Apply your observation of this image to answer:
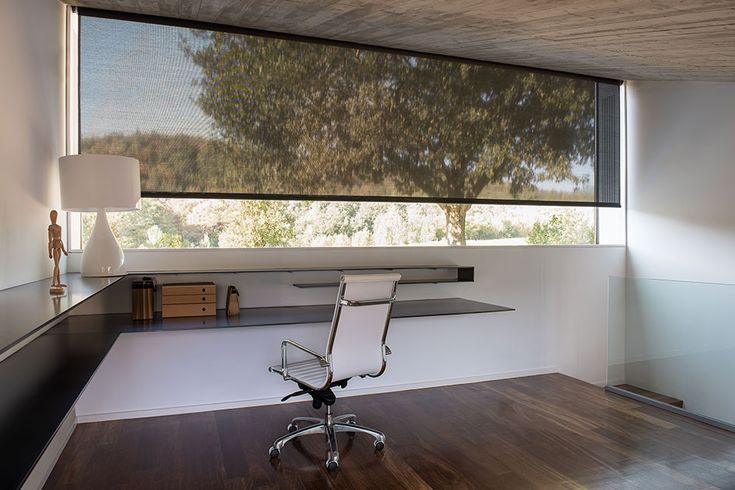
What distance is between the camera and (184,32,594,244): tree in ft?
13.9

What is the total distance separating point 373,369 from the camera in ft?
11.1

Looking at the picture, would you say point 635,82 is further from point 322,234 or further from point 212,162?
point 212,162

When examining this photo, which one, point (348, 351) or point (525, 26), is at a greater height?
point (525, 26)

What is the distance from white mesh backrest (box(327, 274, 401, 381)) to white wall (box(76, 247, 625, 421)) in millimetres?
1121

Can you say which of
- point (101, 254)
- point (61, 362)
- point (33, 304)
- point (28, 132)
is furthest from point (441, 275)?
point (33, 304)

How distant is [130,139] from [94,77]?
49 centimetres

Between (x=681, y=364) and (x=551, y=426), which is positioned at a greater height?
(x=681, y=364)

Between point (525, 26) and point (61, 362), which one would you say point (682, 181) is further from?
point (61, 362)

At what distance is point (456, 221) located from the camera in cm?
525

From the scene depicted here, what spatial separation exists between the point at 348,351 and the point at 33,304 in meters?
1.69

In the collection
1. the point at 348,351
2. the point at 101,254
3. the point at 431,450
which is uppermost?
the point at 101,254

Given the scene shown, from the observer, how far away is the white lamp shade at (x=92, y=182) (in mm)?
3182

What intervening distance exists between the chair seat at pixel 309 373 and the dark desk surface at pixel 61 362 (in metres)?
0.37

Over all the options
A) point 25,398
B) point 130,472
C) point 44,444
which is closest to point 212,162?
point 130,472
